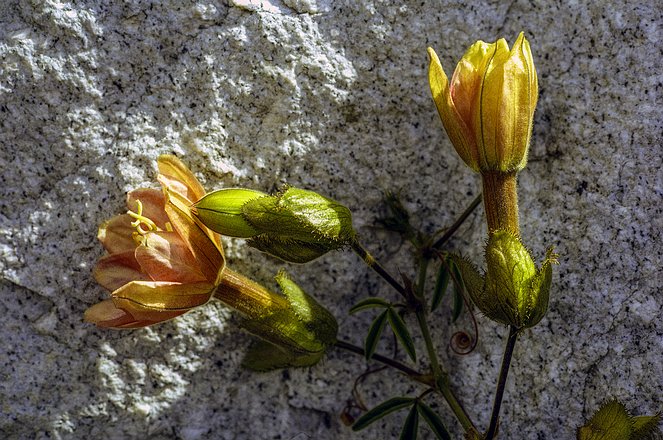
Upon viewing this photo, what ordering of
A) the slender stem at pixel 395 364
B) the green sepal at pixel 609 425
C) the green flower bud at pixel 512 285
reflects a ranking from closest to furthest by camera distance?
1. the green flower bud at pixel 512 285
2. the green sepal at pixel 609 425
3. the slender stem at pixel 395 364

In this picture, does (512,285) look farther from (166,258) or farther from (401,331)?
(166,258)

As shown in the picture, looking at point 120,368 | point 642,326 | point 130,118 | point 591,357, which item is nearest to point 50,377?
point 120,368

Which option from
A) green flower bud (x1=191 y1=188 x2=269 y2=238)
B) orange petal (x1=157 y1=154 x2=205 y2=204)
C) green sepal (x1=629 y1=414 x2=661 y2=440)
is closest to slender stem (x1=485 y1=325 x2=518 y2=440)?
green sepal (x1=629 y1=414 x2=661 y2=440)

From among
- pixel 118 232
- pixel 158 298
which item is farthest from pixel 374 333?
pixel 118 232

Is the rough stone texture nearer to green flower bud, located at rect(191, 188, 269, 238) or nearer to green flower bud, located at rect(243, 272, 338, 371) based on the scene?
green flower bud, located at rect(243, 272, 338, 371)

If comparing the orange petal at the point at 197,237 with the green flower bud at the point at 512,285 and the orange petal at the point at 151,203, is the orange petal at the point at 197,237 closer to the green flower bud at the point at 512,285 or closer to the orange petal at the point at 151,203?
the orange petal at the point at 151,203

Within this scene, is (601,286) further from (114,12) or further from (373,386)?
(114,12)

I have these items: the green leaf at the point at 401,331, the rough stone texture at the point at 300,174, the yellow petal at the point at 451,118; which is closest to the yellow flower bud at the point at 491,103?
the yellow petal at the point at 451,118
